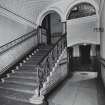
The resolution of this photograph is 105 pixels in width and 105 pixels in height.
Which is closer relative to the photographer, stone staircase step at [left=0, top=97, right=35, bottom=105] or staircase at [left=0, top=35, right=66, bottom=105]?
stone staircase step at [left=0, top=97, right=35, bottom=105]

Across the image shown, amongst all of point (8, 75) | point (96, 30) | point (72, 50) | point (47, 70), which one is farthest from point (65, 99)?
point (72, 50)

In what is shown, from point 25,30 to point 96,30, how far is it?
3710 mm

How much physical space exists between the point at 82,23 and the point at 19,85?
14.5ft

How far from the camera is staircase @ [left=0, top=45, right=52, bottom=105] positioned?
361cm

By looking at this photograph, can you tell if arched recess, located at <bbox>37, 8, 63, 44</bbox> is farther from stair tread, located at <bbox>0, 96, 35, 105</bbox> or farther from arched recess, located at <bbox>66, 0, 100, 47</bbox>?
stair tread, located at <bbox>0, 96, 35, 105</bbox>

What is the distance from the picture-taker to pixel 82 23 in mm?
6387

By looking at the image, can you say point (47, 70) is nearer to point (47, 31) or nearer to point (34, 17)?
point (34, 17)

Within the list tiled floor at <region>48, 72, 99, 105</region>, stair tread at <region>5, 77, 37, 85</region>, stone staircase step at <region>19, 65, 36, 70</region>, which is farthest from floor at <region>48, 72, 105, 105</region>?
stone staircase step at <region>19, 65, 36, 70</region>

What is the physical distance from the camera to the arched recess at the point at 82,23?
614 cm

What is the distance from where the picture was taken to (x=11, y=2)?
533cm

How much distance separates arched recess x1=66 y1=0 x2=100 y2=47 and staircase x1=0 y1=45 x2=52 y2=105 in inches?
110

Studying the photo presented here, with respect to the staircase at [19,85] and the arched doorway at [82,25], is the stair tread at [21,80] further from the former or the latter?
the arched doorway at [82,25]

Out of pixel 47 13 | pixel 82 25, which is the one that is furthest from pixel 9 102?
pixel 47 13

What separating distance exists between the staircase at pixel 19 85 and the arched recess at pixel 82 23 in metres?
2.78
